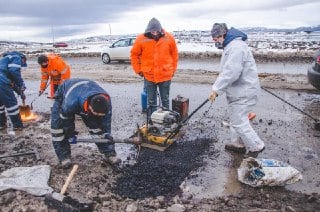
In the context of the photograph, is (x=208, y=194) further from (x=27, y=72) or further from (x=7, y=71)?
(x=27, y=72)

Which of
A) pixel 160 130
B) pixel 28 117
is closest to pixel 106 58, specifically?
pixel 28 117

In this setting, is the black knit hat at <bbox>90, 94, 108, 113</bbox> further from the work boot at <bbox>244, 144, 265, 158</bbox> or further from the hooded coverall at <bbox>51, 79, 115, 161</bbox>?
the work boot at <bbox>244, 144, 265, 158</bbox>

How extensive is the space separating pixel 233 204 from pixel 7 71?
17.9ft

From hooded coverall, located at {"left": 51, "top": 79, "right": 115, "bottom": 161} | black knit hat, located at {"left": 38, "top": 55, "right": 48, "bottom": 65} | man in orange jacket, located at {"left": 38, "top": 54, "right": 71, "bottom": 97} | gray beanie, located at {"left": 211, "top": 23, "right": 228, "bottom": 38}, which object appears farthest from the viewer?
man in orange jacket, located at {"left": 38, "top": 54, "right": 71, "bottom": 97}

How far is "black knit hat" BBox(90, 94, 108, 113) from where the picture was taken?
496 centimetres

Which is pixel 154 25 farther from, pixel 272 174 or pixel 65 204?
pixel 65 204

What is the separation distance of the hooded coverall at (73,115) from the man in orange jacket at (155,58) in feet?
5.86

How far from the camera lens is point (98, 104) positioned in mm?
4973

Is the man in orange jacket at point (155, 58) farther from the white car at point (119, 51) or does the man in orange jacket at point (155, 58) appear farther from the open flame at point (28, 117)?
the white car at point (119, 51)

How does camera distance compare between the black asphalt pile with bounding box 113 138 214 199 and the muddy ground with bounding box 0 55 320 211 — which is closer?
the muddy ground with bounding box 0 55 320 211

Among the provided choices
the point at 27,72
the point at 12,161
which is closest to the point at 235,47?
the point at 12,161

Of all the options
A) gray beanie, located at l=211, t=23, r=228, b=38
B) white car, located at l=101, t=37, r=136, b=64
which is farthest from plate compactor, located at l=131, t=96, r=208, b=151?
white car, located at l=101, t=37, r=136, b=64

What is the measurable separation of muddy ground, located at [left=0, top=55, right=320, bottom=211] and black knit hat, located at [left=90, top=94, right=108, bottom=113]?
105 cm

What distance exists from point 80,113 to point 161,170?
4.71ft
